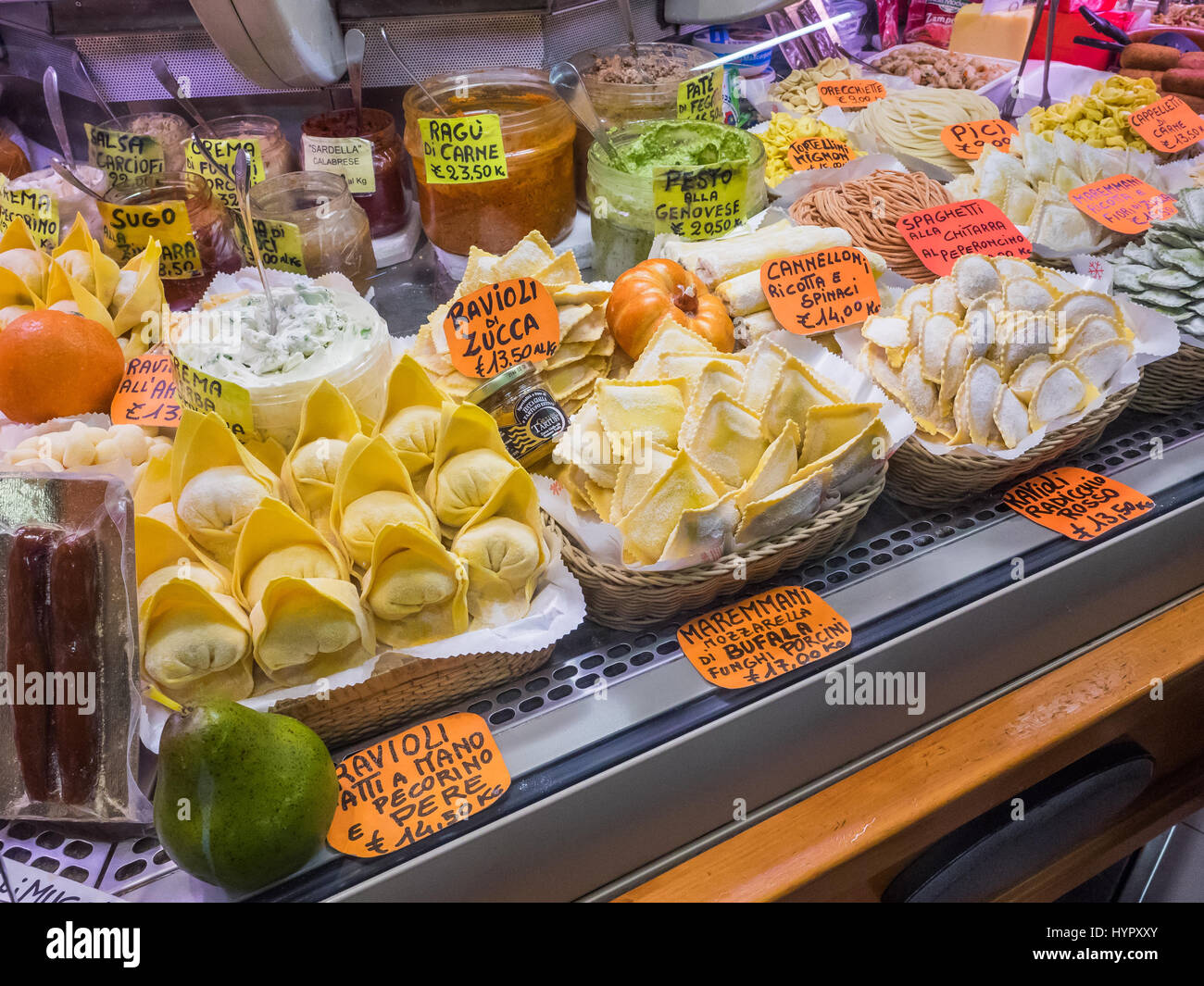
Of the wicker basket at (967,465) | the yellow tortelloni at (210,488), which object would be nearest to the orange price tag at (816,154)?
the wicker basket at (967,465)

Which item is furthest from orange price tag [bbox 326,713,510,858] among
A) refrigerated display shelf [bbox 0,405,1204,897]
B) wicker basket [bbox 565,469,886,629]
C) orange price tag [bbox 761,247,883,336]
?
orange price tag [bbox 761,247,883,336]

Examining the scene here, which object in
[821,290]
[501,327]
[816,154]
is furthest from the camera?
[816,154]

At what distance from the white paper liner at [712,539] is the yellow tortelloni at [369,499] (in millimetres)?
230

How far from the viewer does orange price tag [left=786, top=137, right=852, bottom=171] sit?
225cm

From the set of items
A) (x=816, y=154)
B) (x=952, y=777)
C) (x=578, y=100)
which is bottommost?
(x=952, y=777)

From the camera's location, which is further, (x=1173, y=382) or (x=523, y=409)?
(x=1173, y=382)

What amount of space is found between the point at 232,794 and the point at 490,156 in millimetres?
1345

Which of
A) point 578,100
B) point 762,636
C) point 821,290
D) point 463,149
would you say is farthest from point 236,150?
point 762,636

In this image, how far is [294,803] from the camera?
34.9 inches

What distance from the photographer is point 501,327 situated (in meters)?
1.42

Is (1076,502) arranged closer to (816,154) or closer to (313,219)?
(816,154)

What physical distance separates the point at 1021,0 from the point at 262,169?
9.19 ft

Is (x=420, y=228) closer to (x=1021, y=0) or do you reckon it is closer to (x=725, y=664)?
(x=725, y=664)
